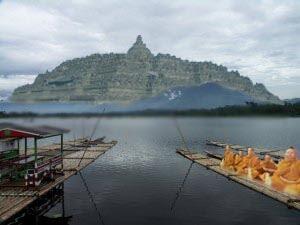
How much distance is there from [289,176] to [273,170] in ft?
18.9

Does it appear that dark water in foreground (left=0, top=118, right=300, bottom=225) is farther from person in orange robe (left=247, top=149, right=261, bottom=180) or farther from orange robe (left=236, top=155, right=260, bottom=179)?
person in orange robe (left=247, top=149, right=261, bottom=180)

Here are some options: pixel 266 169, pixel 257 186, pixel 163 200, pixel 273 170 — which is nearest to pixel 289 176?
pixel 257 186

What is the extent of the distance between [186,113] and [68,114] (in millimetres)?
12482

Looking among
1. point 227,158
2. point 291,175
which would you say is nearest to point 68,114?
point 291,175

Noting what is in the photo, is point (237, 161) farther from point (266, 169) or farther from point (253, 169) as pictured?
point (266, 169)

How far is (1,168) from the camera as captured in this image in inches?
1350

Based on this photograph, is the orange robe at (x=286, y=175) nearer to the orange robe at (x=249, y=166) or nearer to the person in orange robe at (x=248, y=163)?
the orange robe at (x=249, y=166)

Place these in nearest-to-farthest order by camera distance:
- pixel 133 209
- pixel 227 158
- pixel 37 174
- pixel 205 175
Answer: pixel 37 174 → pixel 133 209 → pixel 227 158 → pixel 205 175

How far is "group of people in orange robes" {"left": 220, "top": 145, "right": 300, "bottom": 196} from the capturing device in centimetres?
3284

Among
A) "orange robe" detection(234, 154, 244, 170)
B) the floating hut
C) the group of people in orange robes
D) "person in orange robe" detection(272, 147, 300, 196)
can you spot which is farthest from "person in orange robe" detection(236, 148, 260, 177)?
the floating hut

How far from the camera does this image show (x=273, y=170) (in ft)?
128

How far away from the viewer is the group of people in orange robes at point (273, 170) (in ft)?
108

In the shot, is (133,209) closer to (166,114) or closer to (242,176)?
(166,114)

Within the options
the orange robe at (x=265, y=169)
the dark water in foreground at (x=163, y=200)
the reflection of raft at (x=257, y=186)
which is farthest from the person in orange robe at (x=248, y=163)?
the dark water in foreground at (x=163, y=200)
